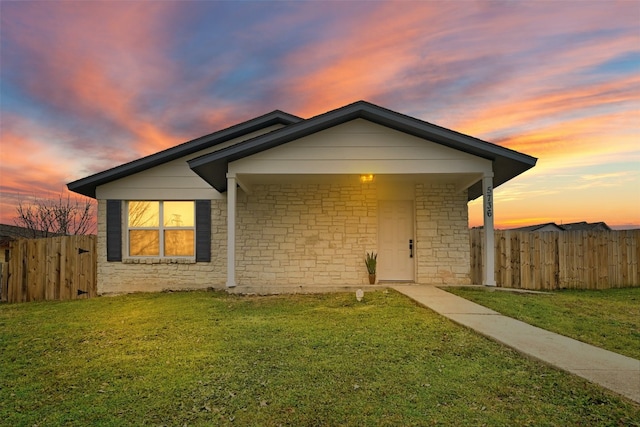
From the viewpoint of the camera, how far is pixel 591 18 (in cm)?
866

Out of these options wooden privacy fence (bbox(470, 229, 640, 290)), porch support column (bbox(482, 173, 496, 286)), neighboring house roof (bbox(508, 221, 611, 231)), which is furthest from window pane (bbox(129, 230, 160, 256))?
neighboring house roof (bbox(508, 221, 611, 231))

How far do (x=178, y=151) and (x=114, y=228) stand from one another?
280 centimetres

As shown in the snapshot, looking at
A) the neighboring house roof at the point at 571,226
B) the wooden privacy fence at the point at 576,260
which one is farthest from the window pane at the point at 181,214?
the neighboring house roof at the point at 571,226

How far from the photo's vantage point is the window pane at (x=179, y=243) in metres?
11.0

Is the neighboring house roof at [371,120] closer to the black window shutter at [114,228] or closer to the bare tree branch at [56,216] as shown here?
the black window shutter at [114,228]

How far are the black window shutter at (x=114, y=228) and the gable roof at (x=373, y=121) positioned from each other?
351 centimetres

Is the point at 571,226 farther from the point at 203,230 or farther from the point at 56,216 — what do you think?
the point at 56,216

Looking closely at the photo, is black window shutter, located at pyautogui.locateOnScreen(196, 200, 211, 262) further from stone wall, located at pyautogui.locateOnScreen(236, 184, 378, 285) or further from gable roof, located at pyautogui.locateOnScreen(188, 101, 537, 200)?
gable roof, located at pyautogui.locateOnScreen(188, 101, 537, 200)

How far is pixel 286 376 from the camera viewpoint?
13.0ft

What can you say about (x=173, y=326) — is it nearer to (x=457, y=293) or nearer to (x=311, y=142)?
(x=311, y=142)

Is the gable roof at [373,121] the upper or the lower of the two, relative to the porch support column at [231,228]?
upper

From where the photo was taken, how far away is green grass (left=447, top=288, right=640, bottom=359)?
18.5 ft

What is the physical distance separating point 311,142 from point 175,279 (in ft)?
17.9

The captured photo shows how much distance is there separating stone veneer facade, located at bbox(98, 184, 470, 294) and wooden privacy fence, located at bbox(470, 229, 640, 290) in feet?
7.09
